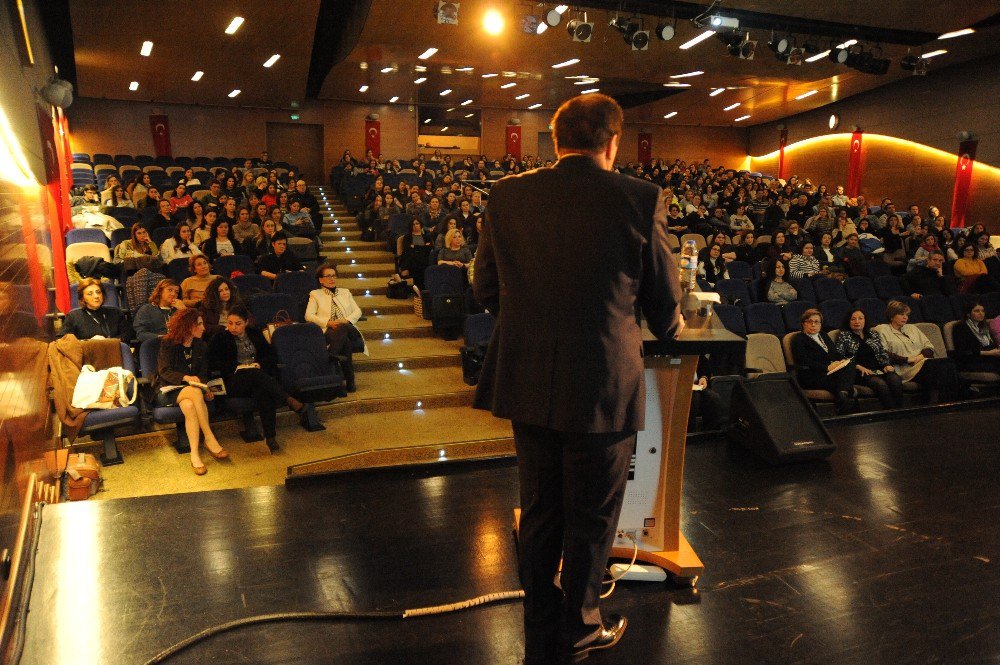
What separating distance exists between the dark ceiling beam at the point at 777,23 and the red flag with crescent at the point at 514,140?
9.88 meters

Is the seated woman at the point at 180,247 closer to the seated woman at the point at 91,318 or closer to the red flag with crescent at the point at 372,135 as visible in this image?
the seated woman at the point at 91,318

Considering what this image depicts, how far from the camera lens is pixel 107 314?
4.62 m

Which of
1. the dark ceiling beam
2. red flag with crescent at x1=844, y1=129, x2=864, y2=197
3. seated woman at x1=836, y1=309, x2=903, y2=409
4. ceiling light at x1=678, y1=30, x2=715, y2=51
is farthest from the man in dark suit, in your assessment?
red flag with crescent at x1=844, y1=129, x2=864, y2=197

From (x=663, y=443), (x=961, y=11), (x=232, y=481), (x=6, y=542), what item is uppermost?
(x=961, y=11)

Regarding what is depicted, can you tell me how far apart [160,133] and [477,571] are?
16.0 m

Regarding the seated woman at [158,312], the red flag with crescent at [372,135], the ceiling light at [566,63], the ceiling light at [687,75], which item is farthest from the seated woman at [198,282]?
the red flag with crescent at [372,135]

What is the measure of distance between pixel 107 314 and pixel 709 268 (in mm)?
5520

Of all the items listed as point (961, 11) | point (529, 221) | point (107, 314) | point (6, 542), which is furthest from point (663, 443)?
point (961, 11)

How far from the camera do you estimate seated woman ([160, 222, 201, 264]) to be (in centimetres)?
601

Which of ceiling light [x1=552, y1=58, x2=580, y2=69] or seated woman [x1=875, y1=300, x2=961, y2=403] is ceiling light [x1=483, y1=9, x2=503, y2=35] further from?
seated woman [x1=875, y1=300, x2=961, y2=403]

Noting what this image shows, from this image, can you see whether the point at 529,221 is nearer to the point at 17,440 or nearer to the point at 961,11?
the point at 17,440

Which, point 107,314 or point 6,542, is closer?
point 6,542

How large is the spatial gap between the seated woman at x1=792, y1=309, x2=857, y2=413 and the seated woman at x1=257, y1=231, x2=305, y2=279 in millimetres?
4462

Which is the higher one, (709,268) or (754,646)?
(709,268)
